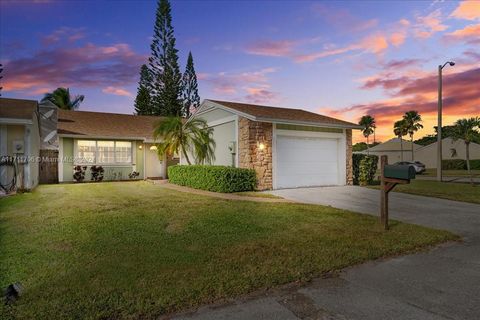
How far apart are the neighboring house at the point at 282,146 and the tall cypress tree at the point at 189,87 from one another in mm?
22501

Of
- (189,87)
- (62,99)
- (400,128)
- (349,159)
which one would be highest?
(189,87)

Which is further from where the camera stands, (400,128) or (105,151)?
(400,128)

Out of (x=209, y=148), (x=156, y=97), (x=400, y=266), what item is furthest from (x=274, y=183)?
(x=156, y=97)

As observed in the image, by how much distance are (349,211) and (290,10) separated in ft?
26.8

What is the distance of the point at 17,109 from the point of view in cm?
1324

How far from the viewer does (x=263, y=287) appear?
11.1 feet

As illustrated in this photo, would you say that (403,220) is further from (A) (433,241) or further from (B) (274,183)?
(B) (274,183)

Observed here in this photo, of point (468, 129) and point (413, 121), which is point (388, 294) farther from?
point (413, 121)

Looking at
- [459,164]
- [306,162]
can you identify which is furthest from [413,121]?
[306,162]

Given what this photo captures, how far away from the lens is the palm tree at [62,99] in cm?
3020

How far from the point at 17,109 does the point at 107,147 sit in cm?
640

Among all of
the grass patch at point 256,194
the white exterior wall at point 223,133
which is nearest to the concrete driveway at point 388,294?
the grass patch at point 256,194

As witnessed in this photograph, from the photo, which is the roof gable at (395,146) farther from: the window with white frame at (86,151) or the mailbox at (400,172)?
the mailbox at (400,172)

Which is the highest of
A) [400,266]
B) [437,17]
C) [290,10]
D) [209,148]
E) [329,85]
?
[290,10]
